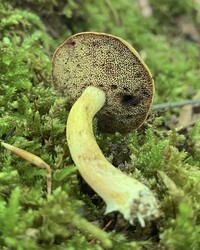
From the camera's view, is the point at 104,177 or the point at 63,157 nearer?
the point at 104,177

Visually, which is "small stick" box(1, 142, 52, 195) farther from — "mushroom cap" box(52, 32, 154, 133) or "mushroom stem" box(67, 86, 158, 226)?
"mushroom cap" box(52, 32, 154, 133)

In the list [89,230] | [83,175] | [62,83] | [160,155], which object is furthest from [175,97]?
[89,230]

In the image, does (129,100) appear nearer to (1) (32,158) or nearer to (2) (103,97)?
(2) (103,97)

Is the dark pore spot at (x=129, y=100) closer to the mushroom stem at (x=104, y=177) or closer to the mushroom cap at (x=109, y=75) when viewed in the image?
the mushroom cap at (x=109, y=75)

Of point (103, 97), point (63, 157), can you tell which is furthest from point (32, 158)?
point (103, 97)

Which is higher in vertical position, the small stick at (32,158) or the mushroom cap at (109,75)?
the mushroom cap at (109,75)

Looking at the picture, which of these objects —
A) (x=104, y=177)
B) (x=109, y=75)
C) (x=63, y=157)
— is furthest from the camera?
(x=109, y=75)

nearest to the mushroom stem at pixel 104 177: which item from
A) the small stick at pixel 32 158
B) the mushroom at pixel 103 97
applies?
the mushroom at pixel 103 97
